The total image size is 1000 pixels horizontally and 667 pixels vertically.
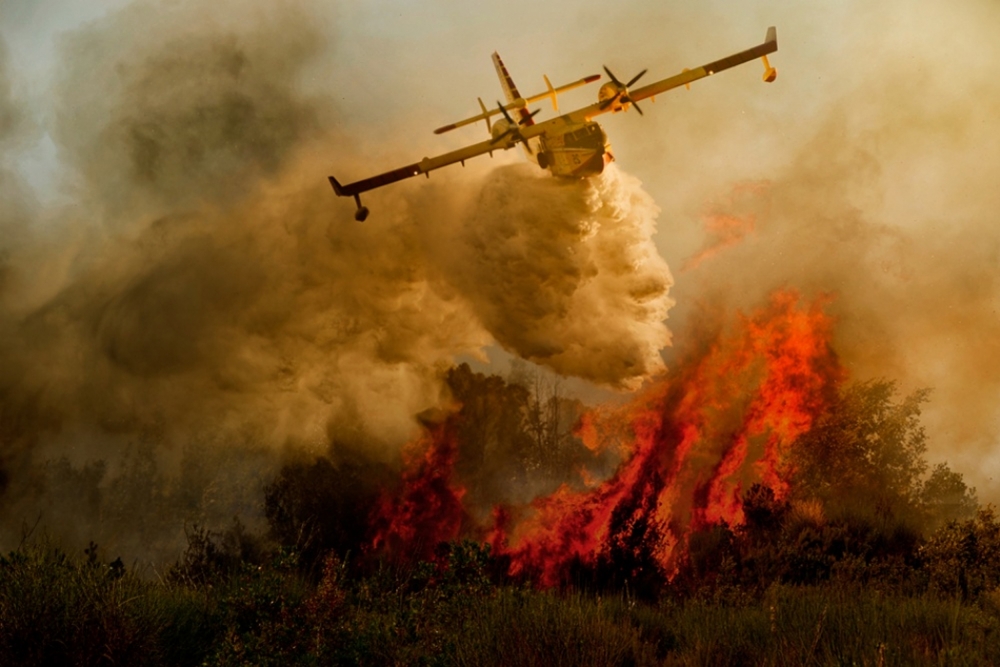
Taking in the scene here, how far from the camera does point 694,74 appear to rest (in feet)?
68.2

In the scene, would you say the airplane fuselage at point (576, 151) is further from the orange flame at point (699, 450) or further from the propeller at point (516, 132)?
the orange flame at point (699, 450)

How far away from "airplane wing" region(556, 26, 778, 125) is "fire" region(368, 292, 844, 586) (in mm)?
8730

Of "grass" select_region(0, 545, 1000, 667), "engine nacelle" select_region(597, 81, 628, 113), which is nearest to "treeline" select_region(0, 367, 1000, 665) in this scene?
"grass" select_region(0, 545, 1000, 667)

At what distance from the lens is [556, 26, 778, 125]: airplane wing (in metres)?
19.9

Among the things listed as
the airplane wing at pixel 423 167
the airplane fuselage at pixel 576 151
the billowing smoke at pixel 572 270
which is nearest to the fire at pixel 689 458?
the billowing smoke at pixel 572 270

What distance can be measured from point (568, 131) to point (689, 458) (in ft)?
34.7

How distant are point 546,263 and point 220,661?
16489mm

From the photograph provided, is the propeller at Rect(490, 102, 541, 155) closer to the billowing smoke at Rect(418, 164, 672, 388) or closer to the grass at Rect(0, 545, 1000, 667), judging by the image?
the billowing smoke at Rect(418, 164, 672, 388)

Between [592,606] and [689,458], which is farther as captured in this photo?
[689,458]

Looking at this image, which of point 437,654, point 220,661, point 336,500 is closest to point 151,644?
point 220,661

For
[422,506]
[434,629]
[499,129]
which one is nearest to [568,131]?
[499,129]

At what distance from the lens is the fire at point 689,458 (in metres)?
24.0

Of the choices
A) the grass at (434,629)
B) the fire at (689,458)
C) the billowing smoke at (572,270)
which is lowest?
the grass at (434,629)

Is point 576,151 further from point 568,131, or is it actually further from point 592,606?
point 592,606
